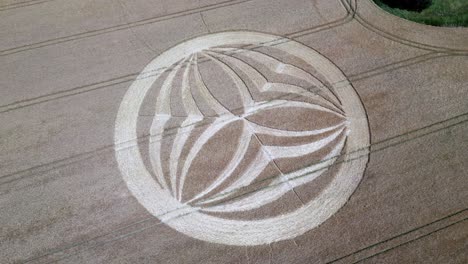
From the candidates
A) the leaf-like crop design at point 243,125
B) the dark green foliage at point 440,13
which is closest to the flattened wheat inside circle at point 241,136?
the leaf-like crop design at point 243,125

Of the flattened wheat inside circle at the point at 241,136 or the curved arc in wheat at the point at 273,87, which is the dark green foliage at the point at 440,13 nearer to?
the flattened wheat inside circle at the point at 241,136

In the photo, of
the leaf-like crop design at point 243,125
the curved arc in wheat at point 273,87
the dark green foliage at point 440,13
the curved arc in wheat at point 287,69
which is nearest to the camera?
the leaf-like crop design at point 243,125

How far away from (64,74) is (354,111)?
12.3 m

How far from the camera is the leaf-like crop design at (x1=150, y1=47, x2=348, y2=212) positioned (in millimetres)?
14245

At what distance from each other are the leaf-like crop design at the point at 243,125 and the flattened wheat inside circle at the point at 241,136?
4 centimetres

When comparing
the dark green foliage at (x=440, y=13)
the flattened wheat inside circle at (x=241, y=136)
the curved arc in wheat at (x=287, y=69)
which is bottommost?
the flattened wheat inside circle at (x=241, y=136)

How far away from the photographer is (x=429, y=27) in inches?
773

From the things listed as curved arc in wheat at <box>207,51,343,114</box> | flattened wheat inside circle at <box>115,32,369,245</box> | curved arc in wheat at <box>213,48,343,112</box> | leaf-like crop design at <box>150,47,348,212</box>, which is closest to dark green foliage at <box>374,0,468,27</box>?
Result: flattened wheat inside circle at <box>115,32,369,245</box>

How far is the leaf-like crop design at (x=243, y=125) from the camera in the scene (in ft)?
46.7

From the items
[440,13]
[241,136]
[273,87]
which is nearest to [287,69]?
[273,87]

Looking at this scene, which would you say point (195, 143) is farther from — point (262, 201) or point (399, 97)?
point (399, 97)

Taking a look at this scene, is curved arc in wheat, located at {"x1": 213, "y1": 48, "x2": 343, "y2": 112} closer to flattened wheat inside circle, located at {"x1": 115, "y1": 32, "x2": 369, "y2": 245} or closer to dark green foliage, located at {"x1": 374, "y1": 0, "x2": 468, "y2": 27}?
flattened wheat inside circle, located at {"x1": 115, "y1": 32, "x2": 369, "y2": 245}

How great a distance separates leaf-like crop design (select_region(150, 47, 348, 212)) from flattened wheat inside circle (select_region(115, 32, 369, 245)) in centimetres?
4

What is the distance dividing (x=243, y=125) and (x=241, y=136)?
1.75 feet
